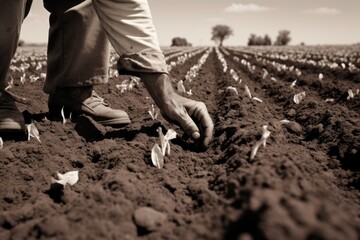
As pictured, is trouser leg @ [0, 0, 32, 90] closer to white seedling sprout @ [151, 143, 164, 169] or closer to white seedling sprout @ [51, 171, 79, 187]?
white seedling sprout @ [51, 171, 79, 187]

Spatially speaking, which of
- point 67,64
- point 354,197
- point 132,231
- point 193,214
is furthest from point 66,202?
point 67,64

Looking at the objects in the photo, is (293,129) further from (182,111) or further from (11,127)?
(11,127)

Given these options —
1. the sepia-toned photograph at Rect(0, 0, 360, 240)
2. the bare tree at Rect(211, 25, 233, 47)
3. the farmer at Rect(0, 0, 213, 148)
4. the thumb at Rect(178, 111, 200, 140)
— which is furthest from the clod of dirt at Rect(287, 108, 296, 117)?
the bare tree at Rect(211, 25, 233, 47)

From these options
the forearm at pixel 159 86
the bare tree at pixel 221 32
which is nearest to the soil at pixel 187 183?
the forearm at pixel 159 86

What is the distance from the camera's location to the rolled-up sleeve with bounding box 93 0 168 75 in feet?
6.88

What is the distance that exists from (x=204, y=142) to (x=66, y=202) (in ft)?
3.07

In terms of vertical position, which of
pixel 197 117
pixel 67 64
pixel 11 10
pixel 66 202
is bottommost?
pixel 66 202

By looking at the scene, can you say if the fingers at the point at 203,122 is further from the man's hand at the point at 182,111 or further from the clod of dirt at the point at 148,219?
the clod of dirt at the point at 148,219

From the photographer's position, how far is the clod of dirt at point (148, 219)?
1191mm

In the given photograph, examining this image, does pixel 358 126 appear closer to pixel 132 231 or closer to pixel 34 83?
pixel 132 231

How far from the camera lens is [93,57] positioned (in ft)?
9.19

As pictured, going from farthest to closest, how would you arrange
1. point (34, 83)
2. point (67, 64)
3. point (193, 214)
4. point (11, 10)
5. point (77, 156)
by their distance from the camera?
point (34, 83)
point (67, 64)
point (11, 10)
point (77, 156)
point (193, 214)

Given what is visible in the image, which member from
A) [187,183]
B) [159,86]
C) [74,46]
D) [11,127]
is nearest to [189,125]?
[159,86]

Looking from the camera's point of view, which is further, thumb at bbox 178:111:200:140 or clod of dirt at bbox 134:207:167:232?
thumb at bbox 178:111:200:140
